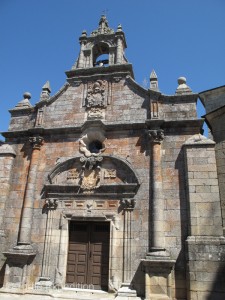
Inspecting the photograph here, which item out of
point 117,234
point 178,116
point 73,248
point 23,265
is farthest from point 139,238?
point 178,116

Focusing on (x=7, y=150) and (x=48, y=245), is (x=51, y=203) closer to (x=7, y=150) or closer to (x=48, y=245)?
(x=48, y=245)

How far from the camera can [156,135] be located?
9266 mm

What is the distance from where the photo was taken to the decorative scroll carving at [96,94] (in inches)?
418

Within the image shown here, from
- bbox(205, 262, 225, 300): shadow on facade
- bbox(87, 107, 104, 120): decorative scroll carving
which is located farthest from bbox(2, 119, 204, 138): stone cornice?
bbox(205, 262, 225, 300): shadow on facade

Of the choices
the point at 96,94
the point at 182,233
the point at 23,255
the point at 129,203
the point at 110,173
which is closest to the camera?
the point at 182,233

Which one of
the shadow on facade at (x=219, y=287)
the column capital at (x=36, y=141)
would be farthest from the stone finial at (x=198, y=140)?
the column capital at (x=36, y=141)

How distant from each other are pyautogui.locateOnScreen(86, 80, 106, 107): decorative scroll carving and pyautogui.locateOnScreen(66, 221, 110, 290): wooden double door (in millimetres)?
4615

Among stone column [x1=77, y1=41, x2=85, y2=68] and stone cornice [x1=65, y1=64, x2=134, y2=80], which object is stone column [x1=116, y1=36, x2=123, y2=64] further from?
stone column [x1=77, y1=41, x2=85, y2=68]

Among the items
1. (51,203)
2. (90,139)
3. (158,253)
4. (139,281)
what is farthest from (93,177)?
(139,281)

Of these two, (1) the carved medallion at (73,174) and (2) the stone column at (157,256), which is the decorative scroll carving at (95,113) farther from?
(2) the stone column at (157,256)

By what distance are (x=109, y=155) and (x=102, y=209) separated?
192cm

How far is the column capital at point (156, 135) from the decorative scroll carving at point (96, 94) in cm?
247

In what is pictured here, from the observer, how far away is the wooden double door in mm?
8570

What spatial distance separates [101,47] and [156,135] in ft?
19.0
